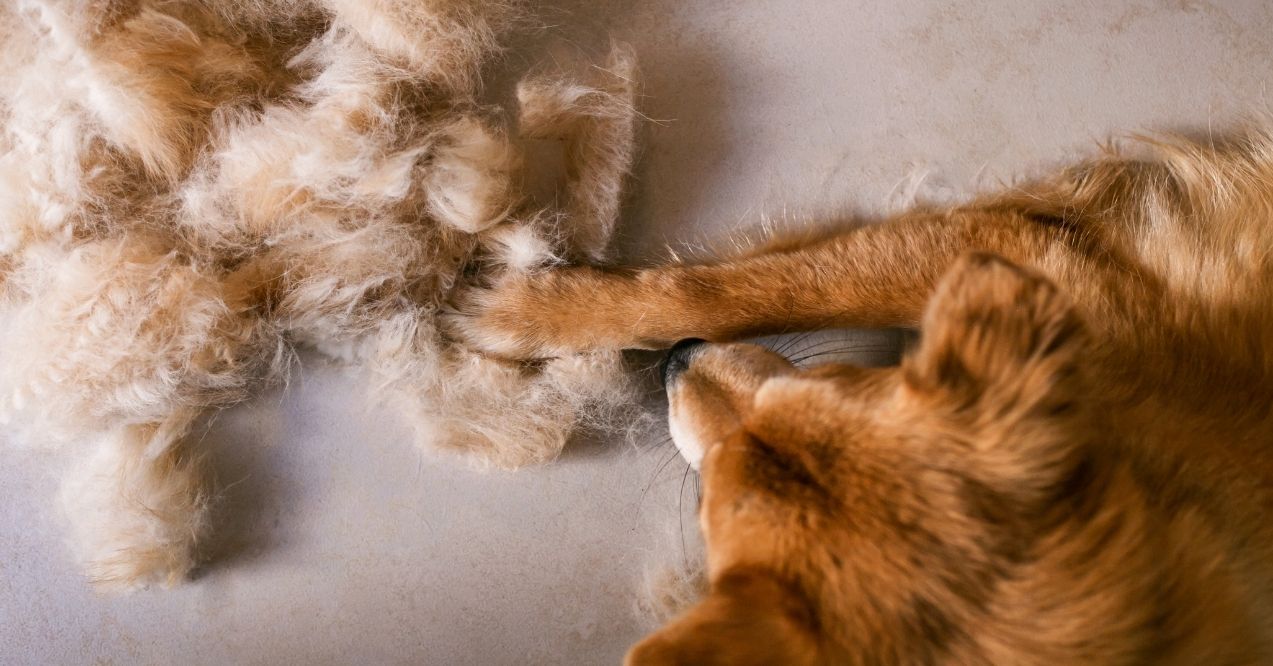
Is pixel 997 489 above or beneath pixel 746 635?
above

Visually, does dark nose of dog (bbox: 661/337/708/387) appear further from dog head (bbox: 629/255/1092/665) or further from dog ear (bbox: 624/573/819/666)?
dog ear (bbox: 624/573/819/666)

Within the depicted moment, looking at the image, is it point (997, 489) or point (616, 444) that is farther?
point (616, 444)

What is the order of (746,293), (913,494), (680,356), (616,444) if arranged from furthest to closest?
(616,444)
(746,293)
(680,356)
(913,494)

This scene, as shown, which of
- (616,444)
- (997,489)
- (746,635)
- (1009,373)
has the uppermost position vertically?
(1009,373)

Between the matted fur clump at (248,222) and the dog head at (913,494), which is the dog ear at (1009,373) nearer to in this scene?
the dog head at (913,494)

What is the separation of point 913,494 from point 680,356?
0.60 m

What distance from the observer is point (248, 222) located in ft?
5.58

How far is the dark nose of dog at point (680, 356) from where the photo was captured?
5.04 feet

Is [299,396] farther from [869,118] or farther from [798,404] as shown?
[869,118]

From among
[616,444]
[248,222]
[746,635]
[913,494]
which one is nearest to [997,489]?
[913,494]

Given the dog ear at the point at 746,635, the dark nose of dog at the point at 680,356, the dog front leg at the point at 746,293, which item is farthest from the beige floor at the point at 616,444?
the dog ear at the point at 746,635

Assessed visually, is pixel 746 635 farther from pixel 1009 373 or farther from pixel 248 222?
pixel 248 222

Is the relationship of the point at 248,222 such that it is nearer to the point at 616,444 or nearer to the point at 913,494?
the point at 616,444

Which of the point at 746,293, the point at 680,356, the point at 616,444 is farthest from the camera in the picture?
the point at 616,444
